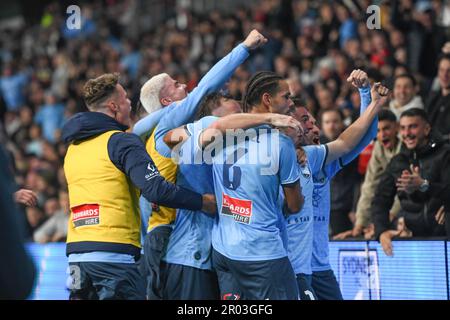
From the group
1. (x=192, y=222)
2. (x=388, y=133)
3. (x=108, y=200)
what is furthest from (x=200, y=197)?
(x=388, y=133)

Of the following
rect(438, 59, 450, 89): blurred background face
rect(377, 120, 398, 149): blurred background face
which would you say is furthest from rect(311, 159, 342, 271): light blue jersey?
rect(438, 59, 450, 89): blurred background face

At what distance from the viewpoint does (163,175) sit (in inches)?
233

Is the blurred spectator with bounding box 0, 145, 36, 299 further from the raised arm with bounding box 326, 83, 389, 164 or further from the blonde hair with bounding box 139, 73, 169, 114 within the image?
the raised arm with bounding box 326, 83, 389, 164

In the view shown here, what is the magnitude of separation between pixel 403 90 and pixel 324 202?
3252 millimetres

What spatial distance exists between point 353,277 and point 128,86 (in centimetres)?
1039

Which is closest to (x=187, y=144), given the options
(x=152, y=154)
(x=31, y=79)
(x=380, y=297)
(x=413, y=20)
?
(x=152, y=154)

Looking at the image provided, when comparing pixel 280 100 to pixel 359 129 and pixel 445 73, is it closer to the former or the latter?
pixel 359 129

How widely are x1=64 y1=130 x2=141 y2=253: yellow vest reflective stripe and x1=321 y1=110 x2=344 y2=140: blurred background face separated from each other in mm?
3889

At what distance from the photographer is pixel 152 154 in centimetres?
605

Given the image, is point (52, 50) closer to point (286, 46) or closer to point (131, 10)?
point (131, 10)

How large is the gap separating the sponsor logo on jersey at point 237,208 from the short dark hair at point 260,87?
632 millimetres

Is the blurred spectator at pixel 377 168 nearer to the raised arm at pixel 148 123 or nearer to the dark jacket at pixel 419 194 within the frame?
the dark jacket at pixel 419 194

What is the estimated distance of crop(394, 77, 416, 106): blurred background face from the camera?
904 cm

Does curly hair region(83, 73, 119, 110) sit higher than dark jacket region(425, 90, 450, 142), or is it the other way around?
dark jacket region(425, 90, 450, 142)
